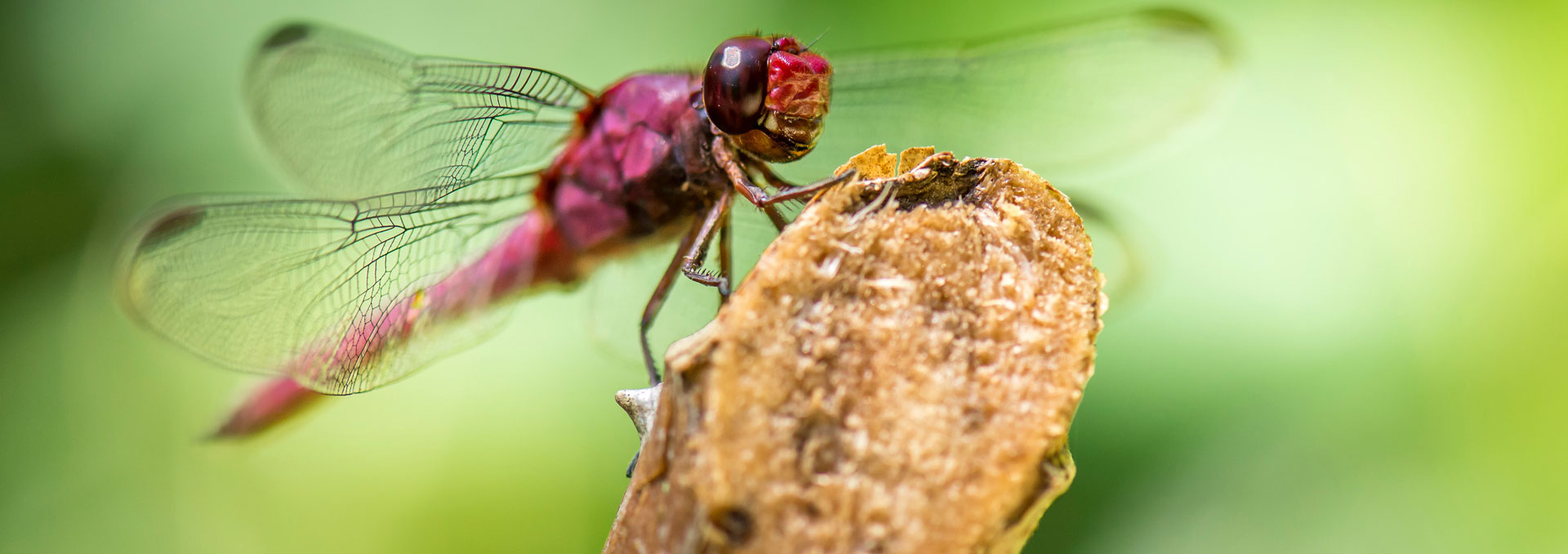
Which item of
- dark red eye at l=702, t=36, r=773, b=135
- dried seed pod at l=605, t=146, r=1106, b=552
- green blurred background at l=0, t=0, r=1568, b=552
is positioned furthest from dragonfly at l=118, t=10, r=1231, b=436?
dried seed pod at l=605, t=146, r=1106, b=552

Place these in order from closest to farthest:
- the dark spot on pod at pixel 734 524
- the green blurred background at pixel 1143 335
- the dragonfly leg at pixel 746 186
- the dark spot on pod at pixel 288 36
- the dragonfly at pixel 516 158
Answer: the dark spot on pod at pixel 734 524
the dragonfly leg at pixel 746 186
the dragonfly at pixel 516 158
the green blurred background at pixel 1143 335
the dark spot on pod at pixel 288 36

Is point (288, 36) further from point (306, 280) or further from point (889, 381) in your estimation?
point (889, 381)

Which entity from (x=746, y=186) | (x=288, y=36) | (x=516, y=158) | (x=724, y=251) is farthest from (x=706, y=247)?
(x=288, y=36)

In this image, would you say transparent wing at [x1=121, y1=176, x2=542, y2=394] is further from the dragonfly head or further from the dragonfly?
the dragonfly head

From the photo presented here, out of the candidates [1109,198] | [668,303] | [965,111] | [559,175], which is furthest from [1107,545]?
[559,175]

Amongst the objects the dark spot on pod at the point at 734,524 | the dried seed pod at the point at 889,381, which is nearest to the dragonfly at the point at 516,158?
the dried seed pod at the point at 889,381

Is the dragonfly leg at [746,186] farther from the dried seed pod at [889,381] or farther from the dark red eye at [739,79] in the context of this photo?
the dried seed pod at [889,381]
